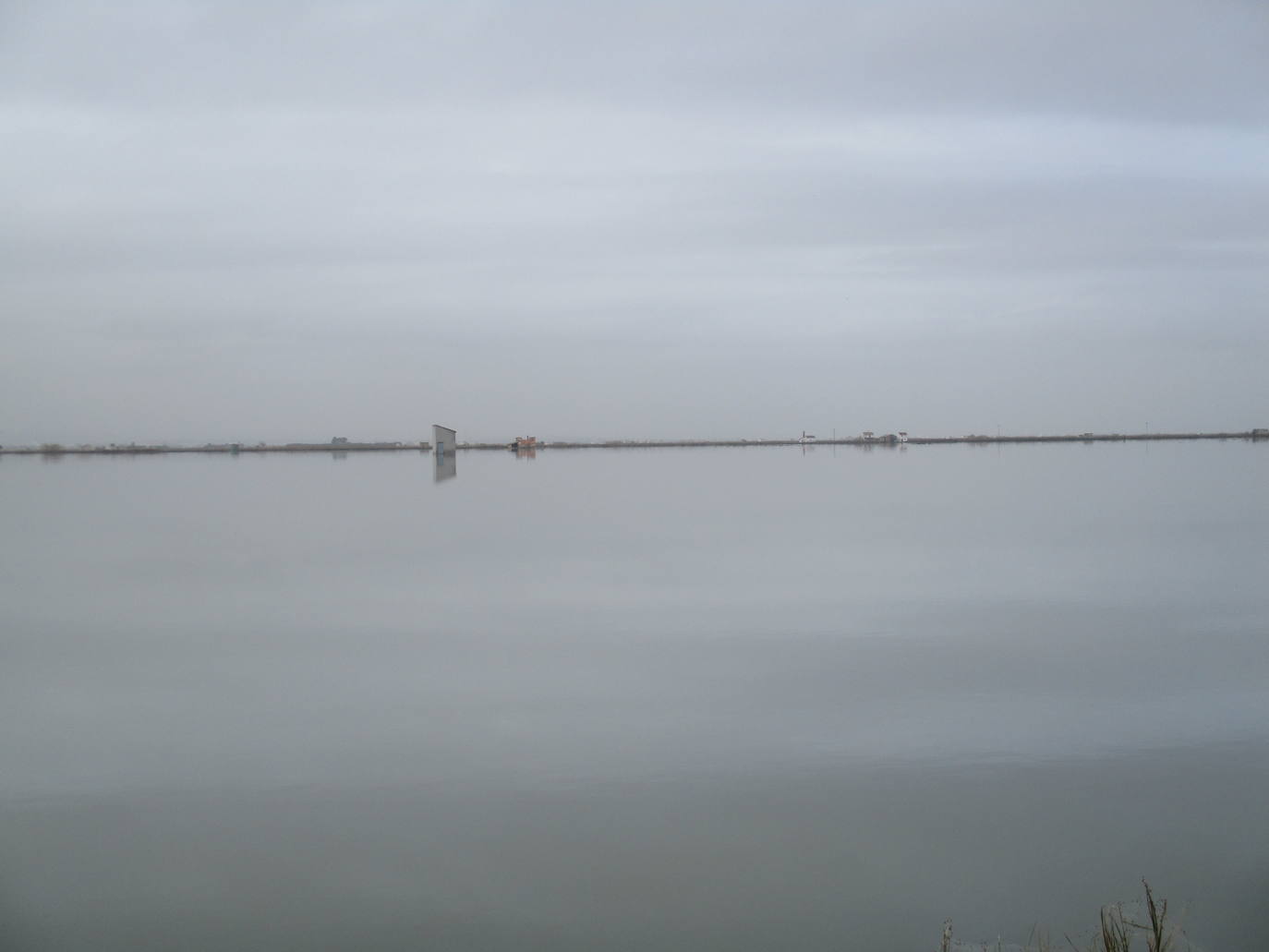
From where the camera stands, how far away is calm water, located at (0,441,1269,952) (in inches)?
88.2

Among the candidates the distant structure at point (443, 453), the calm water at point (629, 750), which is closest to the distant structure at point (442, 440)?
the distant structure at point (443, 453)

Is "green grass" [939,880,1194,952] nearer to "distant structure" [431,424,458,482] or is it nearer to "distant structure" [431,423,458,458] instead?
"distant structure" [431,424,458,482]

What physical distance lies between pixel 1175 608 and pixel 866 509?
6090 millimetres

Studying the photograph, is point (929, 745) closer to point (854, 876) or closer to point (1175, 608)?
point (854, 876)

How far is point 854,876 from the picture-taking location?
2.34 m

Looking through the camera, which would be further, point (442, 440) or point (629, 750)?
point (442, 440)

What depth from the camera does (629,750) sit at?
3.20m

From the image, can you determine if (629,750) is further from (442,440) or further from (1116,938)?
(442,440)

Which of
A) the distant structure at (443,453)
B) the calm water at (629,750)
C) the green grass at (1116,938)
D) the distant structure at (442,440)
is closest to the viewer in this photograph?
the green grass at (1116,938)

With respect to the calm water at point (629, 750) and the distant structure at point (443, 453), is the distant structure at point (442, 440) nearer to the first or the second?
the distant structure at point (443, 453)

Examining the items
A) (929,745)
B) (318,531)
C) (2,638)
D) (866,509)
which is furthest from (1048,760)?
(866,509)

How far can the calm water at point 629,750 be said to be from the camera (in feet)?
7.35

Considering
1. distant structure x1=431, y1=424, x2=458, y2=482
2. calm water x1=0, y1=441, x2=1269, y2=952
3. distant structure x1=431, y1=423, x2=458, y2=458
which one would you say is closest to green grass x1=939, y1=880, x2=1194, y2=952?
calm water x1=0, y1=441, x2=1269, y2=952

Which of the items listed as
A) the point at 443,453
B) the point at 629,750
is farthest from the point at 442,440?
the point at 629,750
